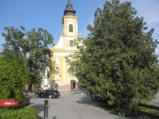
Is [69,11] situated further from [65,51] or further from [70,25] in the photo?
[65,51]

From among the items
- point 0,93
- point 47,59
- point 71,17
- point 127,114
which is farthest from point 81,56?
point 71,17

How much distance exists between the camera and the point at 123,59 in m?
18.7

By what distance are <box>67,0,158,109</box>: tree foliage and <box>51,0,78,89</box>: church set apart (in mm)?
45931

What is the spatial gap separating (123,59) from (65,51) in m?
49.5

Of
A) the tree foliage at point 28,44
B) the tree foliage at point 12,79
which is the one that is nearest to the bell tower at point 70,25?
the tree foliage at point 28,44

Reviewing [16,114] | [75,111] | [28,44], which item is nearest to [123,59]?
[75,111]

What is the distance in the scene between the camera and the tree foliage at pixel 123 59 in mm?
17953

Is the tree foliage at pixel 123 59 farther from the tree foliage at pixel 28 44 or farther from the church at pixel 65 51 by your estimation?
the church at pixel 65 51

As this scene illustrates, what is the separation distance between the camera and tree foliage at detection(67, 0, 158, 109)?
18.0 m

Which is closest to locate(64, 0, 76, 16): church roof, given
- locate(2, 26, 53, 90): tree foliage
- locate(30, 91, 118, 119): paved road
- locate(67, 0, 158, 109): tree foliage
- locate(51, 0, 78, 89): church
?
locate(51, 0, 78, 89): church

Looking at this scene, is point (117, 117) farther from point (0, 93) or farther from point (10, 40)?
point (10, 40)

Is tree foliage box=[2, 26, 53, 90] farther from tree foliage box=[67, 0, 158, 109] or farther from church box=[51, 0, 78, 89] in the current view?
tree foliage box=[67, 0, 158, 109]

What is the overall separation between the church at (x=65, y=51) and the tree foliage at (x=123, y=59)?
4593 cm

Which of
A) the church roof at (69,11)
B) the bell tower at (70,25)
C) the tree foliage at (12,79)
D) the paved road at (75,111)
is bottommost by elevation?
the paved road at (75,111)
